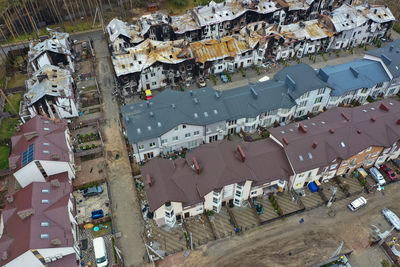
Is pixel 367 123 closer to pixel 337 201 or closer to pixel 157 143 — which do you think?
pixel 337 201

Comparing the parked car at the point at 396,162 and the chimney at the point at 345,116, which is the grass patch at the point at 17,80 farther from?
the parked car at the point at 396,162

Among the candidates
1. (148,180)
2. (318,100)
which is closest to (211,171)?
(148,180)

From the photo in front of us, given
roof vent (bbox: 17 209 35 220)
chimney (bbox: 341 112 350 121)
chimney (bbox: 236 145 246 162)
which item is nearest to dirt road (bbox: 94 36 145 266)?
roof vent (bbox: 17 209 35 220)

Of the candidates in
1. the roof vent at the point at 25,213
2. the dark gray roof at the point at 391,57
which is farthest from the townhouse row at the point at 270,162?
the roof vent at the point at 25,213

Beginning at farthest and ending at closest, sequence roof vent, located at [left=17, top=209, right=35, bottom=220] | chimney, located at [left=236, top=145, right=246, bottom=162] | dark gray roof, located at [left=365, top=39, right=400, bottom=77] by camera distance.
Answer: dark gray roof, located at [left=365, top=39, right=400, bottom=77] < chimney, located at [left=236, top=145, right=246, bottom=162] < roof vent, located at [left=17, top=209, right=35, bottom=220]

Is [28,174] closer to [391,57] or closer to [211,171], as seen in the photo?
[211,171]

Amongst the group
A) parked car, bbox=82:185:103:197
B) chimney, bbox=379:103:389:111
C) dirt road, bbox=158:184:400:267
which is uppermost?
chimney, bbox=379:103:389:111

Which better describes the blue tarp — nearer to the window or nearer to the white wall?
the window

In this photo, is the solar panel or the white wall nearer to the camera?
the solar panel
